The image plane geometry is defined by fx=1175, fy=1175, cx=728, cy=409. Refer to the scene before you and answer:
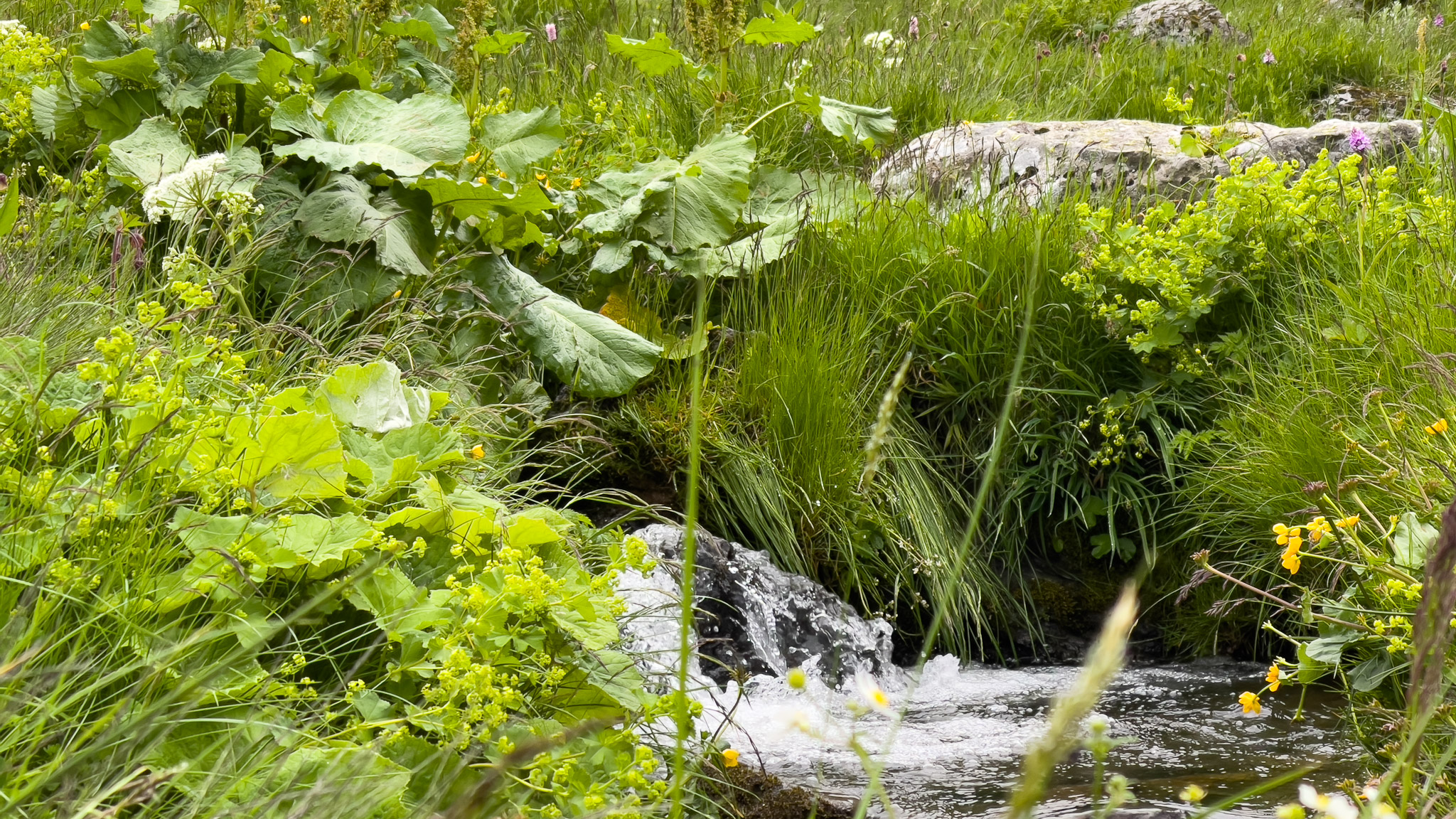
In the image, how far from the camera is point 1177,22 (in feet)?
27.8

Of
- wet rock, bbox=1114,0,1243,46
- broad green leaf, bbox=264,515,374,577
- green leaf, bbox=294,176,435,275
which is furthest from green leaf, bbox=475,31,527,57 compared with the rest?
wet rock, bbox=1114,0,1243,46

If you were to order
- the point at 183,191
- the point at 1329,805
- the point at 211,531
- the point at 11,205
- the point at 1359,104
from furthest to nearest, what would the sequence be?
the point at 1359,104
the point at 183,191
the point at 11,205
the point at 211,531
the point at 1329,805

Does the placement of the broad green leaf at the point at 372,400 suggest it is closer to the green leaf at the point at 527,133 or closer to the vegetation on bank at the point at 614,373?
the vegetation on bank at the point at 614,373

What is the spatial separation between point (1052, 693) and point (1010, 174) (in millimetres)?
2007

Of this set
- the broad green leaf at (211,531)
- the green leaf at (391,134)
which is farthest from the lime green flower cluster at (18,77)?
the broad green leaf at (211,531)

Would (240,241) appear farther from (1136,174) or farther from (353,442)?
(1136,174)

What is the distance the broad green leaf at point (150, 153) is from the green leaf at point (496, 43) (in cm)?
100

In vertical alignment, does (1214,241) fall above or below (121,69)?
below

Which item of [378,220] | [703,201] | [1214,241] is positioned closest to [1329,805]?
[378,220]

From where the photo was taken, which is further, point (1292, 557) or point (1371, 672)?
point (1371, 672)

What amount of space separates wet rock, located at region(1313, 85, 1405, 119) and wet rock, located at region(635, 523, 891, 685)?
17.4ft

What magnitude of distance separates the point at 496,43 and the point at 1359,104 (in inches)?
227

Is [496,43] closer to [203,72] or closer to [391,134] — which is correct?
[391,134]

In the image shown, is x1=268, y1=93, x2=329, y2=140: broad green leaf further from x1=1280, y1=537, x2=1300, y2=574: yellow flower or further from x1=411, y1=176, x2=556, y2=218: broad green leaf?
x1=1280, y1=537, x2=1300, y2=574: yellow flower
